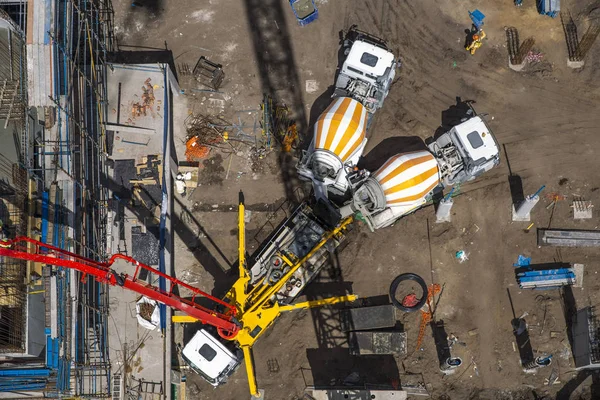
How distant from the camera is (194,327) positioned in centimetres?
2678

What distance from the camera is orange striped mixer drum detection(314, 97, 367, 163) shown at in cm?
2544

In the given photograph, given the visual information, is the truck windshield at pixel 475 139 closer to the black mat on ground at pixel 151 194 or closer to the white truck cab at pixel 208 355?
the white truck cab at pixel 208 355

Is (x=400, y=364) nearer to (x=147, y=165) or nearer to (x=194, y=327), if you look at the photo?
(x=194, y=327)

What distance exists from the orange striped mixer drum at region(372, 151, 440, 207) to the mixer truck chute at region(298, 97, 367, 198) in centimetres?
179

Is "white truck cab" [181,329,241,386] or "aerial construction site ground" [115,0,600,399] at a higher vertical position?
"aerial construction site ground" [115,0,600,399]

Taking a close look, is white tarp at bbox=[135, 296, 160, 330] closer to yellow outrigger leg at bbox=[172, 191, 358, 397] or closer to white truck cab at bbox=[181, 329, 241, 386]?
yellow outrigger leg at bbox=[172, 191, 358, 397]

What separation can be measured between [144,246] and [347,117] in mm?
11957

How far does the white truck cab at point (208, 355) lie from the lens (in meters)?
24.1

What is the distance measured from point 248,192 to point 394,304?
9.69 m

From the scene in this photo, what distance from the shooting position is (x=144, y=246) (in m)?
26.0

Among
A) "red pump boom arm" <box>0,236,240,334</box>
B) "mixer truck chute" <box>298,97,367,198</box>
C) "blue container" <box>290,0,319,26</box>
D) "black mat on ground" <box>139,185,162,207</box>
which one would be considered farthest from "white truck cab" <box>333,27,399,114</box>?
"red pump boom arm" <box>0,236,240,334</box>

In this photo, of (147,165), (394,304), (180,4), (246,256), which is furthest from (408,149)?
(180,4)

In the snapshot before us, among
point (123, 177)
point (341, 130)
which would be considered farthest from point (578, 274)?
point (123, 177)

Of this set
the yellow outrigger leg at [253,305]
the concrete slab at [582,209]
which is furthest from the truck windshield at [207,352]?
the concrete slab at [582,209]
